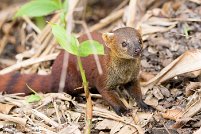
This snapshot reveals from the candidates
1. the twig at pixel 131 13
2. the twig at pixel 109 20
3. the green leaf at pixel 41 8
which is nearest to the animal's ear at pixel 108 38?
the green leaf at pixel 41 8

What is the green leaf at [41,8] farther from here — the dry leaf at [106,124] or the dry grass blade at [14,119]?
the dry leaf at [106,124]

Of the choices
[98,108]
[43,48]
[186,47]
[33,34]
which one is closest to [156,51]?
[186,47]

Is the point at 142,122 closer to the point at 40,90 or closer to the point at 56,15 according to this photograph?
the point at 40,90

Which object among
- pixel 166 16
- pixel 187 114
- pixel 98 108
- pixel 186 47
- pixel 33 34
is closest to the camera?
pixel 187 114

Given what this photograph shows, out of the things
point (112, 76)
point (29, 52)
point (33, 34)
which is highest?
point (33, 34)

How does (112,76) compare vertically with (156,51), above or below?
below

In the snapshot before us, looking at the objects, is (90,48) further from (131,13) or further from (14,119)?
(131,13)

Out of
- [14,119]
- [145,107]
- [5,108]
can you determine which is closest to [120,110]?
[145,107]
